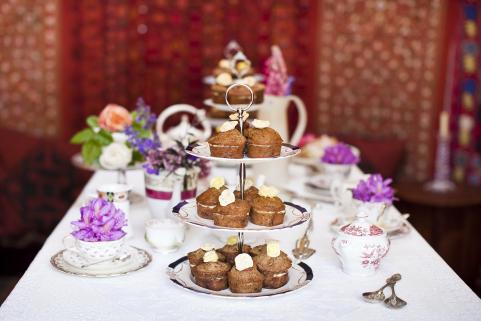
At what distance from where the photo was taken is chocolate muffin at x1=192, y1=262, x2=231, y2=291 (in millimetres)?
2021

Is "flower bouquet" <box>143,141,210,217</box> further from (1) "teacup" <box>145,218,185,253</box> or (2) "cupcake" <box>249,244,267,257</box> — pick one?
(2) "cupcake" <box>249,244,267,257</box>

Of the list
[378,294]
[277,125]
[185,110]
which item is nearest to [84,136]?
[185,110]

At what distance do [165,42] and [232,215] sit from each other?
3.03 m

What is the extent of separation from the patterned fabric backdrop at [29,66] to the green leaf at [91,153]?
2.12 metres

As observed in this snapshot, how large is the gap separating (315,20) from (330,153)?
188cm

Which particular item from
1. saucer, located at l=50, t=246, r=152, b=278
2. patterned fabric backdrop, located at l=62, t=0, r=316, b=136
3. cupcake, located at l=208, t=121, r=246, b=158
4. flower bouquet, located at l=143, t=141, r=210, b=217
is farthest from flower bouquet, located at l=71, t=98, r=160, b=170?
patterned fabric backdrop, located at l=62, t=0, r=316, b=136

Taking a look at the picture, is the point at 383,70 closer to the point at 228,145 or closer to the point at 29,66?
the point at 29,66

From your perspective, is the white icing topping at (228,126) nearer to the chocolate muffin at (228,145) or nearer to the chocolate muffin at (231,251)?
the chocolate muffin at (228,145)

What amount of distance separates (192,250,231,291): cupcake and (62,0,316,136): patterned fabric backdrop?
2.96 m

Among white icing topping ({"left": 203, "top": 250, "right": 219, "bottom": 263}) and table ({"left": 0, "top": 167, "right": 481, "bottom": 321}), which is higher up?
white icing topping ({"left": 203, "top": 250, "right": 219, "bottom": 263})

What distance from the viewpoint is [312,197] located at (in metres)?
3.08

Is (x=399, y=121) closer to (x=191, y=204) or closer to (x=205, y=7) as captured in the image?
(x=205, y=7)

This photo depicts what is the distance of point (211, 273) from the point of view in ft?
6.63

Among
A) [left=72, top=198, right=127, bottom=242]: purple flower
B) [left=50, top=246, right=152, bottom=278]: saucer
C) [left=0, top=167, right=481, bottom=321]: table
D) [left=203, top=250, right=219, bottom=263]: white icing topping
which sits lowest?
[left=0, top=167, right=481, bottom=321]: table
